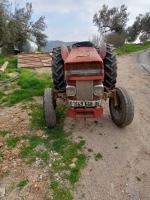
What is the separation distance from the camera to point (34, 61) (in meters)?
13.6

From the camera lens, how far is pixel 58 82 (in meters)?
6.59

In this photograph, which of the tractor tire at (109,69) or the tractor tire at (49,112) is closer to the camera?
the tractor tire at (49,112)

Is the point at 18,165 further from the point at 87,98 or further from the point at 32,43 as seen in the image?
the point at 32,43

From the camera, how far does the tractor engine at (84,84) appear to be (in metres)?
5.69

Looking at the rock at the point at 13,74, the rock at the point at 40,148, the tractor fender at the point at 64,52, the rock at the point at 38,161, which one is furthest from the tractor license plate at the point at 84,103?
the rock at the point at 13,74

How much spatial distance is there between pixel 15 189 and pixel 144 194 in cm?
202

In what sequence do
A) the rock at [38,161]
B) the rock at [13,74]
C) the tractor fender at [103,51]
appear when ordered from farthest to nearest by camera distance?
the rock at [13,74], the tractor fender at [103,51], the rock at [38,161]

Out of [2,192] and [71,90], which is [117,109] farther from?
[2,192]

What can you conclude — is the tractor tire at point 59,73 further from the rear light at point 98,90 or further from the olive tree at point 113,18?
the olive tree at point 113,18

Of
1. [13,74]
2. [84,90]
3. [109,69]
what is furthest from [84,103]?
[13,74]

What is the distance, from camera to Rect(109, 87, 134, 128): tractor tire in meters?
6.03

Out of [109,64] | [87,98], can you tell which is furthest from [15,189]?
[109,64]

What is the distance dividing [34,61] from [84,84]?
8.33m

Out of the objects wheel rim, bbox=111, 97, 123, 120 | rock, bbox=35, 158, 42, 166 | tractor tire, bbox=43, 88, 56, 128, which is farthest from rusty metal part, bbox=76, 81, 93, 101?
rock, bbox=35, 158, 42, 166
